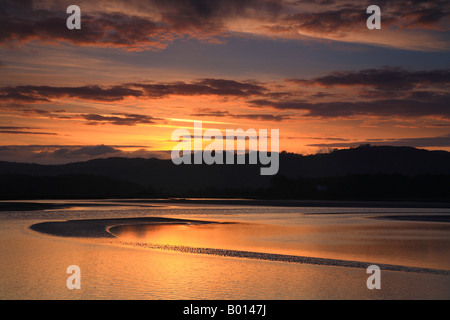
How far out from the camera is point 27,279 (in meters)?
15.7

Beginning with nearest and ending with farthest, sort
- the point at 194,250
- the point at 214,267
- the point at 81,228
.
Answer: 1. the point at 214,267
2. the point at 194,250
3. the point at 81,228

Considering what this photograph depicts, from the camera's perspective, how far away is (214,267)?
18188 mm

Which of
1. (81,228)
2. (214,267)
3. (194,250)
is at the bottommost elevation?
(214,267)

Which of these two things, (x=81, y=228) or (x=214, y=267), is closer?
A: (x=214, y=267)

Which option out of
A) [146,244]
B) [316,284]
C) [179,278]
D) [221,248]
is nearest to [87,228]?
[146,244]

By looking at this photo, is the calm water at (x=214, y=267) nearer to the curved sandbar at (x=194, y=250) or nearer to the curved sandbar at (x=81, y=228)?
the curved sandbar at (x=194, y=250)

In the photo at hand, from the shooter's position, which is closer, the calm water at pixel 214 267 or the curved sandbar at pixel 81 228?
the calm water at pixel 214 267

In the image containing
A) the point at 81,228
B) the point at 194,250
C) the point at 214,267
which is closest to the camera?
the point at 214,267

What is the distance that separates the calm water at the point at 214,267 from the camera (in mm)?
14281

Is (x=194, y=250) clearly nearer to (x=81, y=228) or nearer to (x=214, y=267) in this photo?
(x=214, y=267)

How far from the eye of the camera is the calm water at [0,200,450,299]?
14.3 m

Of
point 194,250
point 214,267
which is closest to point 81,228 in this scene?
point 194,250

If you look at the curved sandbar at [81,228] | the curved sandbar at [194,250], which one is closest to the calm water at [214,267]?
the curved sandbar at [194,250]

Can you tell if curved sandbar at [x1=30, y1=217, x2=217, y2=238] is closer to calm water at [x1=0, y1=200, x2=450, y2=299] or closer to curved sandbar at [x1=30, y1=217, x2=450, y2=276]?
curved sandbar at [x1=30, y1=217, x2=450, y2=276]
